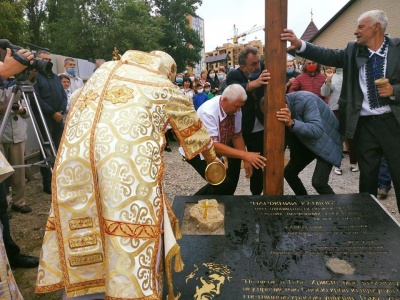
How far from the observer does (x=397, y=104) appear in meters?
2.94

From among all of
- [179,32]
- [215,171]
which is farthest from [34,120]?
[179,32]

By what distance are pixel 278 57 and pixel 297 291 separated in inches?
73.8

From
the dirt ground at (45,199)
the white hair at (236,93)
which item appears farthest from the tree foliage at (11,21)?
the white hair at (236,93)

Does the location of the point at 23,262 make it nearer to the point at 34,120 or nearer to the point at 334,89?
the point at 34,120

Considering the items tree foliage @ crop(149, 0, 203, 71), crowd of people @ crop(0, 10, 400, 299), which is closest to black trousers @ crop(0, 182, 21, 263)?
crowd of people @ crop(0, 10, 400, 299)

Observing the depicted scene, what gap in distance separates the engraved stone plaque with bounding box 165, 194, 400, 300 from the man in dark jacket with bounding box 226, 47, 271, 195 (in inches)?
39.5

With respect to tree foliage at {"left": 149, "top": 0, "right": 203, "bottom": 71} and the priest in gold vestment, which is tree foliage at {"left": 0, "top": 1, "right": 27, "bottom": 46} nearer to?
the priest in gold vestment

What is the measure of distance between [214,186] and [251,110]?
0.93 m

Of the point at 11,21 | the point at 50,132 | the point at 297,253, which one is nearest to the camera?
the point at 297,253

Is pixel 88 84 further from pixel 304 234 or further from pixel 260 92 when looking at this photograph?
pixel 260 92

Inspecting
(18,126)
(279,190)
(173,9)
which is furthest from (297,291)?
(173,9)

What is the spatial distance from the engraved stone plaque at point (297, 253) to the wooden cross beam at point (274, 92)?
0.91 feet

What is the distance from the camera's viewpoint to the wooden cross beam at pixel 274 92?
2.81 meters

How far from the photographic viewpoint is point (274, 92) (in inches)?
115
